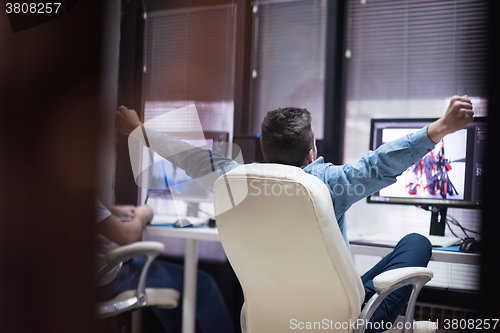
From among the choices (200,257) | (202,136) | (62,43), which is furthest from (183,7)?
(62,43)

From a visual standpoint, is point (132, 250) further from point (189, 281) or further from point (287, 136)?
point (287, 136)

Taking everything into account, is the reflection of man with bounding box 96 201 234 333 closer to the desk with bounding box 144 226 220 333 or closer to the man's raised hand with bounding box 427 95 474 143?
the desk with bounding box 144 226 220 333

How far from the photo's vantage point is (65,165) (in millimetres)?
1075

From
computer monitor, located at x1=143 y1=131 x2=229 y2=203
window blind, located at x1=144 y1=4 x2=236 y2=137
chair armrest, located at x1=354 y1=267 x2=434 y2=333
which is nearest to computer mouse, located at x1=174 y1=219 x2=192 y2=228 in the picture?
computer monitor, located at x1=143 y1=131 x2=229 y2=203

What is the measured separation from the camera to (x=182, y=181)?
2.19 metres

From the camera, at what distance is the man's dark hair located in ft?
4.19

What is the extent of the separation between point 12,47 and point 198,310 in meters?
1.89

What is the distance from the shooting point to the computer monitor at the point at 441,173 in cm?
169

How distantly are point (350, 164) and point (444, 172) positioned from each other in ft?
2.46

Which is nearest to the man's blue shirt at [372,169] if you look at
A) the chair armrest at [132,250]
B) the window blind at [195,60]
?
the chair armrest at [132,250]

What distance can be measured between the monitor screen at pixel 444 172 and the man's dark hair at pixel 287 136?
0.76m

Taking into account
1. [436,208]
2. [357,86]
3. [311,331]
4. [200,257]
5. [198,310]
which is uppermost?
[357,86]

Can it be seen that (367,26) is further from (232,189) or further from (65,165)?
(65,165)

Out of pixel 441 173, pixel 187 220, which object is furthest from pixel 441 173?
pixel 187 220
